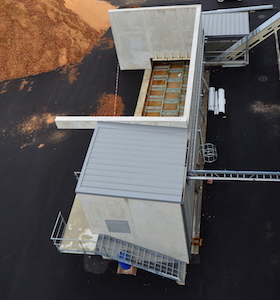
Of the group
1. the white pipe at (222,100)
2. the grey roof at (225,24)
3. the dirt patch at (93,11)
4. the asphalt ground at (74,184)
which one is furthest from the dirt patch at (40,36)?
the white pipe at (222,100)

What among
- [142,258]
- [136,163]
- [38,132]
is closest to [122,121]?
[136,163]

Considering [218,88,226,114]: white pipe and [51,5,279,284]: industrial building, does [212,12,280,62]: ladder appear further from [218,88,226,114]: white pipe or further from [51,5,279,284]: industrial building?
[51,5,279,284]: industrial building

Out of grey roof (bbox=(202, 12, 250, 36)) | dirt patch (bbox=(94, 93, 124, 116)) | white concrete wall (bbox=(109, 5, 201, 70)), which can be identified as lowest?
dirt patch (bbox=(94, 93, 124, 116))

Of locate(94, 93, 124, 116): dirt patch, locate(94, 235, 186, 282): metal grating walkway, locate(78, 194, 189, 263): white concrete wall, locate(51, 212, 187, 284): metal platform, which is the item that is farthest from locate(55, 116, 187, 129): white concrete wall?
locate(94, 93, 124, 116): dirt patch

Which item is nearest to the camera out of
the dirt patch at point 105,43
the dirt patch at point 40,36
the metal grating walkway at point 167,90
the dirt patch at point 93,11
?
the metal grating walkway at point 167,90

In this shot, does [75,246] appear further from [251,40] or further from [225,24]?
[251,40]

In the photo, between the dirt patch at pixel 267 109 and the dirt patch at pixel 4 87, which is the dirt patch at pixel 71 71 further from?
the dirt patch at pixel 267 109

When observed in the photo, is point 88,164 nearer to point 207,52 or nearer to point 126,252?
point 126,252
